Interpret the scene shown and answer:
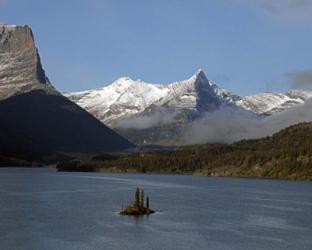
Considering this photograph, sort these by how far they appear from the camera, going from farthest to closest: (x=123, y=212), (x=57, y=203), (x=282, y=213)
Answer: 1. (x=57, y=203)
2. (x=282, y=213)
3. (x=123, y=212)

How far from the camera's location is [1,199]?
543ft

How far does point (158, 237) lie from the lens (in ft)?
346

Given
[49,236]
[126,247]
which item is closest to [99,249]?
[126,247]

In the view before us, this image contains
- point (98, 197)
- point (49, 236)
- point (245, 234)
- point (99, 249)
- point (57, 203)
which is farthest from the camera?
point (98, 197)

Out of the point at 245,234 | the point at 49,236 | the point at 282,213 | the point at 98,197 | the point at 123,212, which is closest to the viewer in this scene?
the point at 49,236

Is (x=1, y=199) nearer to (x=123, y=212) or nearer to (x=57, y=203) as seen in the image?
(x=57, y=203)

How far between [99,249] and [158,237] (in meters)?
15.4

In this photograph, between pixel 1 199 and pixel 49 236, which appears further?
pixel 1 199

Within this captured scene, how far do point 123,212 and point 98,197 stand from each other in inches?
2014

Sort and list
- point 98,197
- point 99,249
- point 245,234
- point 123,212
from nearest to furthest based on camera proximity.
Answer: point 99,249
point 245,234
point 123,212
point 98,197

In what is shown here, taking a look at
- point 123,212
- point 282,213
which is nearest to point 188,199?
point 282,213

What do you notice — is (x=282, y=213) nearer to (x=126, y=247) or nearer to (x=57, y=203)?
(x=57, y=203)

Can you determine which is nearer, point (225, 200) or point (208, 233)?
point (208, 233)

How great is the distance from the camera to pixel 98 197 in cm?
18662
